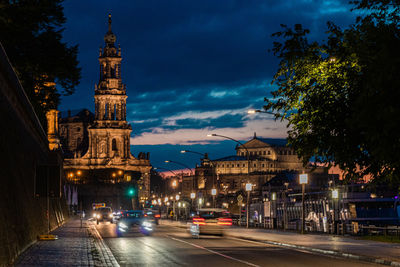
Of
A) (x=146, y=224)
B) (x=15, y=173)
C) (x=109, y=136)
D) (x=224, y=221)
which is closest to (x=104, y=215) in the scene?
(x=146, y=224)

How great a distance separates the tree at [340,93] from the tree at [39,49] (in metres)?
22.5

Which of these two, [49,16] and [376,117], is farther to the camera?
[49,16]

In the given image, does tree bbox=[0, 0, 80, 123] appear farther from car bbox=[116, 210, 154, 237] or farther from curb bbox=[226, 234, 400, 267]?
Answer: curb bbox=[226, 234, 400, 267]

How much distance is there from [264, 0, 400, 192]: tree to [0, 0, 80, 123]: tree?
2251cm

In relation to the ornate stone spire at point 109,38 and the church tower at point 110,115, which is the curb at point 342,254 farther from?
the ornate stone spire at point 109,38

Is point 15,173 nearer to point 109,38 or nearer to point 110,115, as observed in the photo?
point 110,115

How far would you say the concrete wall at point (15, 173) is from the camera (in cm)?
1791

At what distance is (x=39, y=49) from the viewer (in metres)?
40.2

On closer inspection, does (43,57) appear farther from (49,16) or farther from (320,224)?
(320,224)

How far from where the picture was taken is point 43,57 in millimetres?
40156

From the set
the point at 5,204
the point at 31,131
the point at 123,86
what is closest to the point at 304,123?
the point at 5,204

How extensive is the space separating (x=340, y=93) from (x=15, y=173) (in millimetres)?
12409

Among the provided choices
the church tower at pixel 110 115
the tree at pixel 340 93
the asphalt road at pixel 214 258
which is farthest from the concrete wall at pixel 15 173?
the church tower at pixel 110 115

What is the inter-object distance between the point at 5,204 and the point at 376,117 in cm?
1118
